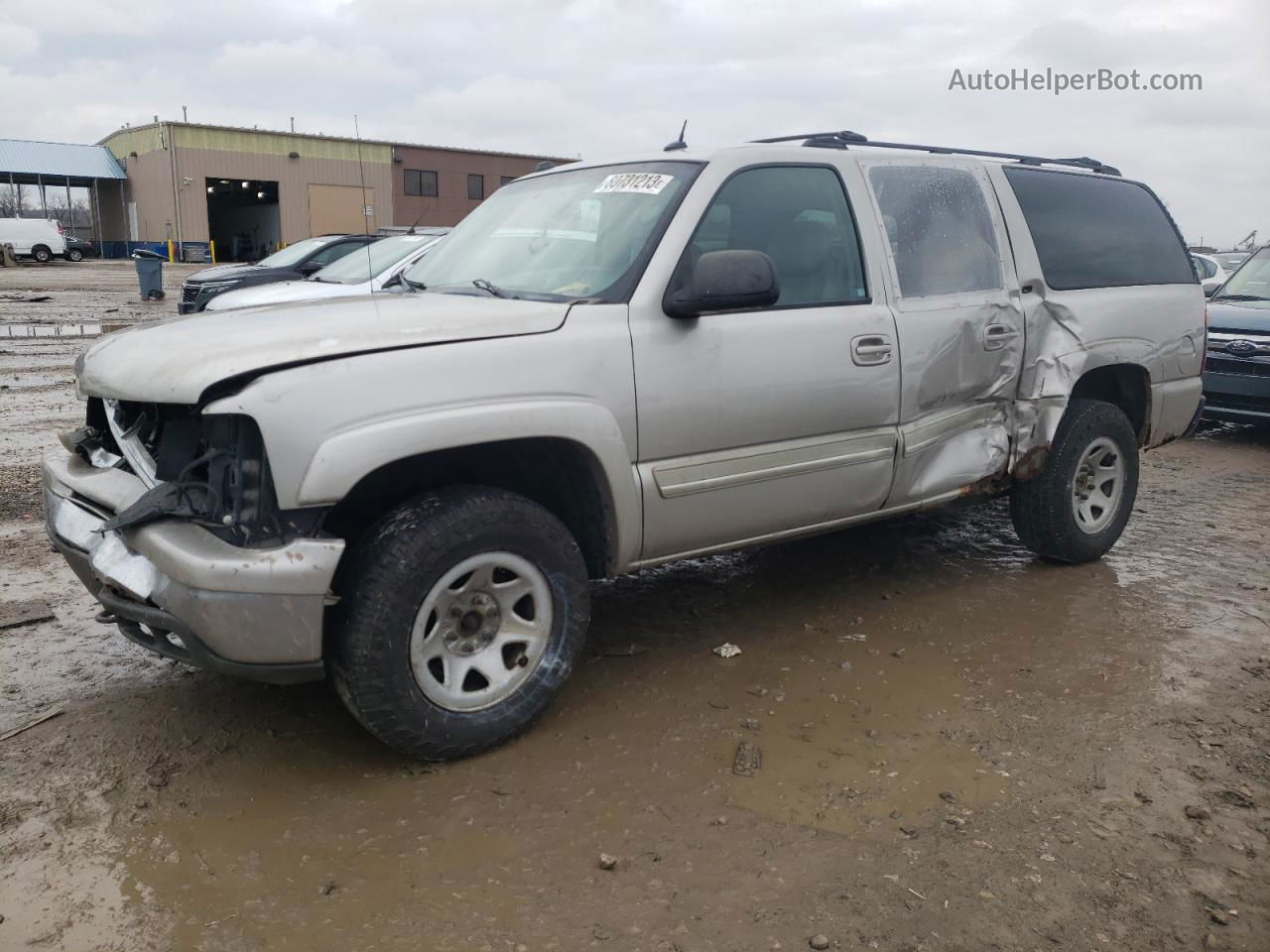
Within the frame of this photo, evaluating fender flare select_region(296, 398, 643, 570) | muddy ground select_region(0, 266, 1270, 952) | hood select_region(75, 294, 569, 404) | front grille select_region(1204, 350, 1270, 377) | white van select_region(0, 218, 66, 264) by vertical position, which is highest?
white van select_region(0, 218, 66, 264)

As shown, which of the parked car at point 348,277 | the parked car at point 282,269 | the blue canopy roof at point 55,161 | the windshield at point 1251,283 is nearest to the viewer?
the parked car at point 348,277

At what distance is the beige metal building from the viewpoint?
44.2 m

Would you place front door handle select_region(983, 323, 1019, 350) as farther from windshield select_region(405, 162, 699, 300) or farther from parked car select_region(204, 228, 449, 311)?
parked car select_region(204, 228, 449, 311)

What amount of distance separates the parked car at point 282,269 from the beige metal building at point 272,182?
31.6 metres

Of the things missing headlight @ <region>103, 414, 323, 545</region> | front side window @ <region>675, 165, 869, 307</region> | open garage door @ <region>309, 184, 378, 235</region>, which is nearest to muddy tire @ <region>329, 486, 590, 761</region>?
missing headlight @ <region>103, 414, 323, 545</region>

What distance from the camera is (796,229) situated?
12.9 ft

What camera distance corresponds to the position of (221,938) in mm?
2363

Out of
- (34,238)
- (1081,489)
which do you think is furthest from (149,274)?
(1081,489)

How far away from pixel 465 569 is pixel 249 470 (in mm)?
675

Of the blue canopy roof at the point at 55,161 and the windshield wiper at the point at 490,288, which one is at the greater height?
the blue canopy roof at the point at 55,161

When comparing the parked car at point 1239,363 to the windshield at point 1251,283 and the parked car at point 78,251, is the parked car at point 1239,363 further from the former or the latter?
the parked car at point 78,251

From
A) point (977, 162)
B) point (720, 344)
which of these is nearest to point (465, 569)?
point (720, 344)

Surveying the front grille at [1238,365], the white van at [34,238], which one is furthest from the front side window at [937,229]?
the white van at [34,238]

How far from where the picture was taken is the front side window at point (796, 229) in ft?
12.3
